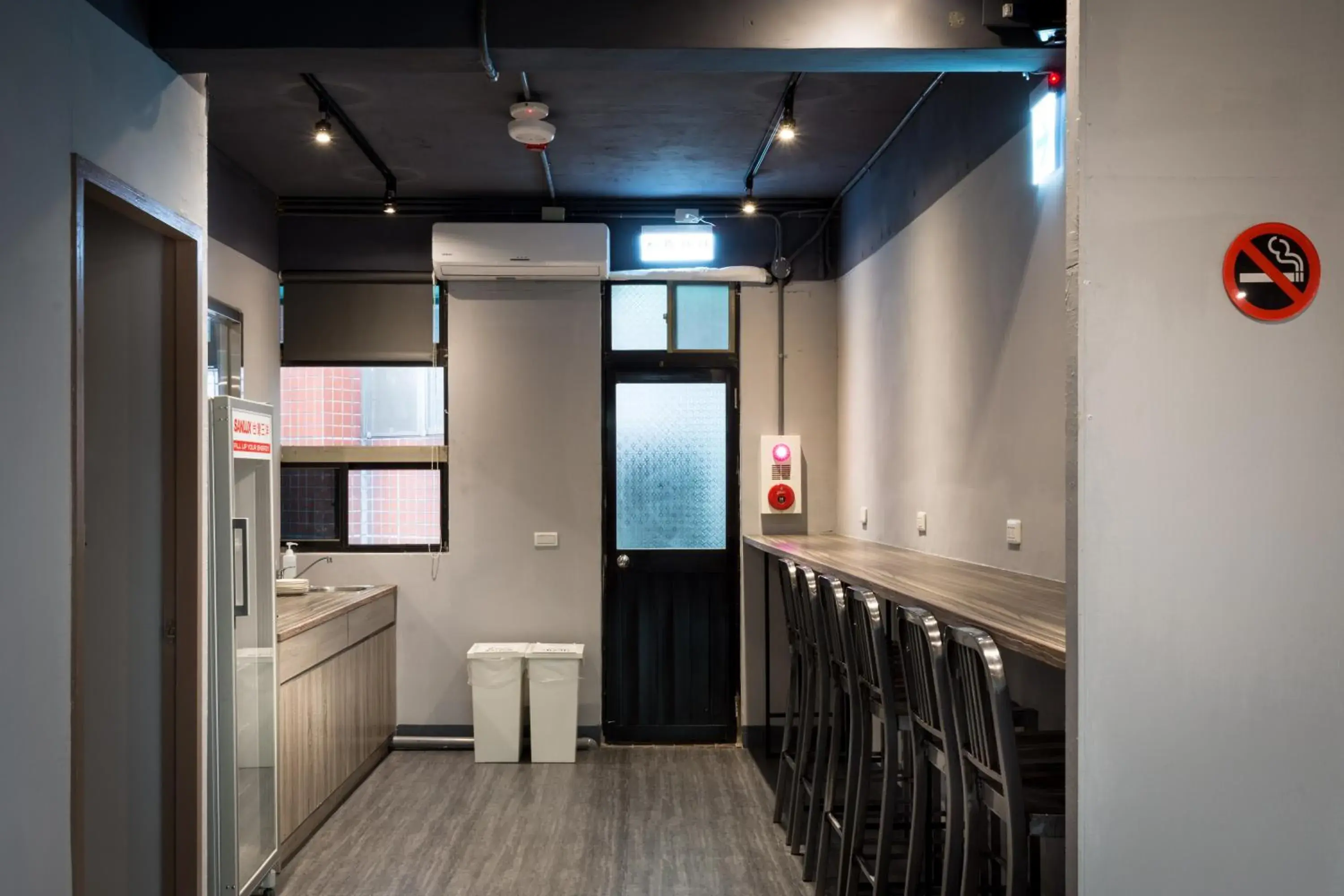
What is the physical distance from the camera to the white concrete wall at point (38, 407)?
2070 mm

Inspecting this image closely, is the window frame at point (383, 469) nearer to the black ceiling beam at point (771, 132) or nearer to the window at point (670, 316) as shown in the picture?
the window at point (670, 316)

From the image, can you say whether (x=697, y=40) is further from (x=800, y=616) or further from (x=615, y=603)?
(x=615, y=603)

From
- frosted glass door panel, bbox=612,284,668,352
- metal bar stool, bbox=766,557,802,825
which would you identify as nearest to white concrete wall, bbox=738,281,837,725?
frosted glass door panel, bbox=612,284,668,352

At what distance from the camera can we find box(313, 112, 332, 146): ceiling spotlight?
4.42 meters

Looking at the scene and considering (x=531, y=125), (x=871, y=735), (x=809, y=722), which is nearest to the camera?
(x=871, y=735)

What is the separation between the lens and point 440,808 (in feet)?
15.7

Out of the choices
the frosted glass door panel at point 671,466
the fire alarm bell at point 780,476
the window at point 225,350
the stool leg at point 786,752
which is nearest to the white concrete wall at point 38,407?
the window at point 225,350

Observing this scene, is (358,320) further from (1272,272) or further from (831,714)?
(1272,272)

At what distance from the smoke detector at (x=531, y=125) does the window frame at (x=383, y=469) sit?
1.61 metres

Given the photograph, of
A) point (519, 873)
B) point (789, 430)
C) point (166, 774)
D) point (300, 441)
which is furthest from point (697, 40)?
point (300, 441)

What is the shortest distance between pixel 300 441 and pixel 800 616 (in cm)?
327

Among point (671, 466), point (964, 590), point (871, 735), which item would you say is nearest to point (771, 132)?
point (671, 466)

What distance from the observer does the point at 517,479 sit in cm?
600

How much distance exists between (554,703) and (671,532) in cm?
116
